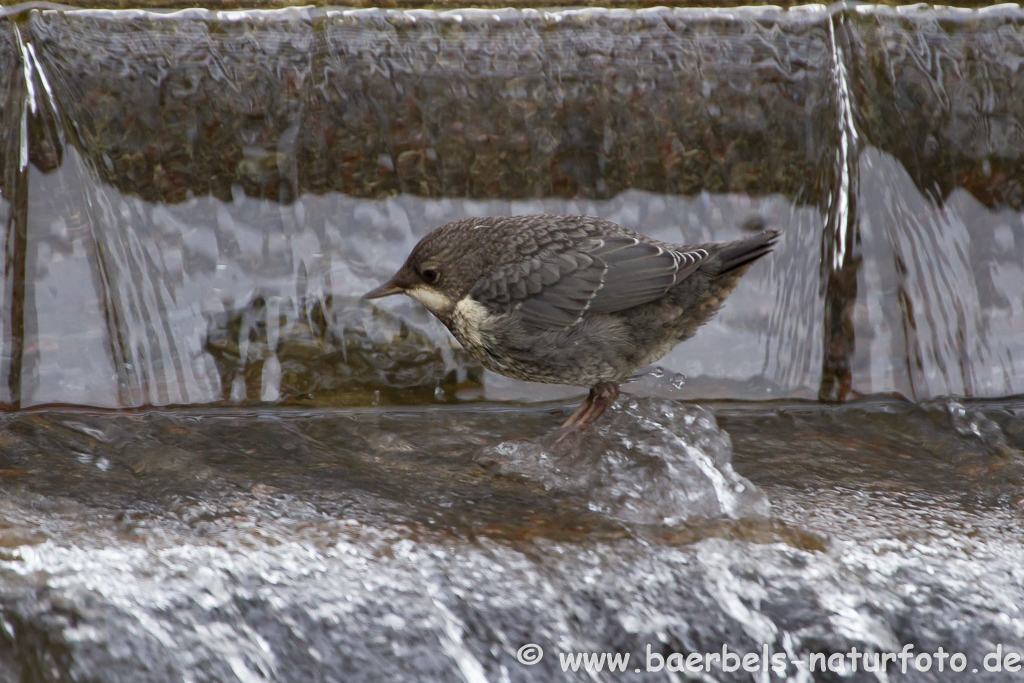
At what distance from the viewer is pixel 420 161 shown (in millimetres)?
4281

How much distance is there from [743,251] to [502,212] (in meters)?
1.55

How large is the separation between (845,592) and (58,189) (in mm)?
4038

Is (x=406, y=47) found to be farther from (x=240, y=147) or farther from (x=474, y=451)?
(x=474, y=451)

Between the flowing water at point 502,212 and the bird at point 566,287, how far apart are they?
50 centimetres

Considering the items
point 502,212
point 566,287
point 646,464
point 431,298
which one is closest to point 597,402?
point 646,464

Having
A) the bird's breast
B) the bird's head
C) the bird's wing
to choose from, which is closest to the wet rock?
the bird's breast

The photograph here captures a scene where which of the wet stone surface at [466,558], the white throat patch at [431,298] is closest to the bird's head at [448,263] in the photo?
the white throat patch at [431,298]

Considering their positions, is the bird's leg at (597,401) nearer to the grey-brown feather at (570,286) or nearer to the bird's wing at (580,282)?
the grey-brown feather at (570,286)

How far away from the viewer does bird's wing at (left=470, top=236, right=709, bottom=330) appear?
3219 mm

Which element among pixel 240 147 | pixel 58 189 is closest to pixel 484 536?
pixel 240 147

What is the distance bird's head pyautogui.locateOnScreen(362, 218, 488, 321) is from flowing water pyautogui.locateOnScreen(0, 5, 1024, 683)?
0.72 metres

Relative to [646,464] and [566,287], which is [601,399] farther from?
[566,287]

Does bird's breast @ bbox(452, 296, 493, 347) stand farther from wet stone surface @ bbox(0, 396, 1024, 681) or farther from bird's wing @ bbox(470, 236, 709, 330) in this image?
wet stone surface @ bbox(0, 396, 1024, 681)

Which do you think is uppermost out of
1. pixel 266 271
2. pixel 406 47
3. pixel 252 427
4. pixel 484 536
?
pixel 406 47
